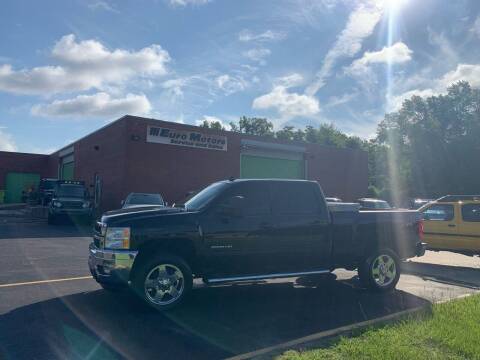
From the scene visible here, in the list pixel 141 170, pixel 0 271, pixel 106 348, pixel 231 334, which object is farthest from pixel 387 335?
pixel 141 170

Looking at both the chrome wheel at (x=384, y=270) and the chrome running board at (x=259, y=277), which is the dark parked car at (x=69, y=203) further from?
the chrome wheel at (x=384, y=270)

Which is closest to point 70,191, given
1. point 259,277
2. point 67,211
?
point 67,211

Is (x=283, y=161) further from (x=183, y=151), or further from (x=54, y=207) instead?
(x=54, y=207)

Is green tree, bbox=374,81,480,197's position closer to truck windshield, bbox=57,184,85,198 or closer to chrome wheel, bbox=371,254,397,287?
truck windshield, bbox=57,184,85,198

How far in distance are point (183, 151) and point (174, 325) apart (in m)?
21.9

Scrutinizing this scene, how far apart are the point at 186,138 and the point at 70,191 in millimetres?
8421

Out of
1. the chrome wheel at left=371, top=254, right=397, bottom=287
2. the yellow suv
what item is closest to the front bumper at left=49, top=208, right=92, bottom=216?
the yellow suv

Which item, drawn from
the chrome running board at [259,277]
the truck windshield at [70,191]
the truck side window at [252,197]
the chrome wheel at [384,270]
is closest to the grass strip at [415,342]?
the chrome running board at [259,277]

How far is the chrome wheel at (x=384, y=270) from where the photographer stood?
25.8ft

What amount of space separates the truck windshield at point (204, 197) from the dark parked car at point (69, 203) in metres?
14.7

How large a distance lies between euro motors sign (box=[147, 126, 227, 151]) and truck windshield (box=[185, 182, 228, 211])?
18.9 metres

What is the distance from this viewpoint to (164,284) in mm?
6129

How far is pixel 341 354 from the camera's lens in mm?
4430

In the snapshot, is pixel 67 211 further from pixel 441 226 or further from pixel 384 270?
pixel 384 270
